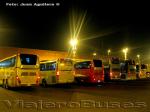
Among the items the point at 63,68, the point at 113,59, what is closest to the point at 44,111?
the point at 63,68

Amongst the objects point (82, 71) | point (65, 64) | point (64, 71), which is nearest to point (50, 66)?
point (65, 64)

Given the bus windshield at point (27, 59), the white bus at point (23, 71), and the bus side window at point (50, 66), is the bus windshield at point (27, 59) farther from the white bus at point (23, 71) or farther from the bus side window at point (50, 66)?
the bus side window at point (50, 66)

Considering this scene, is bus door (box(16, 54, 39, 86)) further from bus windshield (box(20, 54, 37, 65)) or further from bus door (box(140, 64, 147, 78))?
bus door (box(140, 64, 147, 78))

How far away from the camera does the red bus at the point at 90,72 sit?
26000mm

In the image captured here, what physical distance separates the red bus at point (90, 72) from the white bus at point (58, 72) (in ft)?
8.20

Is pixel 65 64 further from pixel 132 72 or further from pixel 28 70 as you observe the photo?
pixel 132 72

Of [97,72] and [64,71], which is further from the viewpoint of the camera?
[97,72]

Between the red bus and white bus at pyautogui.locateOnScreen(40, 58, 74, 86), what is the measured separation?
250 centimetres

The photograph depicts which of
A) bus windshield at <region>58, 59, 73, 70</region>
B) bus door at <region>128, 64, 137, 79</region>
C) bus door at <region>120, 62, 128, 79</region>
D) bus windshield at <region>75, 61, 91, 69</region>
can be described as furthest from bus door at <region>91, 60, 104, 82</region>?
bus door at <region>128, 64, 137, 79</region>

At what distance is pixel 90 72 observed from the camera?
26109mm

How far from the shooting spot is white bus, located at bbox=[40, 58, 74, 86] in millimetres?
Answer: 23438

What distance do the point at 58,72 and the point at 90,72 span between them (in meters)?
4.04

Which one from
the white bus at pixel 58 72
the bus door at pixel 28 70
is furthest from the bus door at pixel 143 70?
the bus door at pixel 28 70

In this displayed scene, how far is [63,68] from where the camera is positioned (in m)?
23.8
